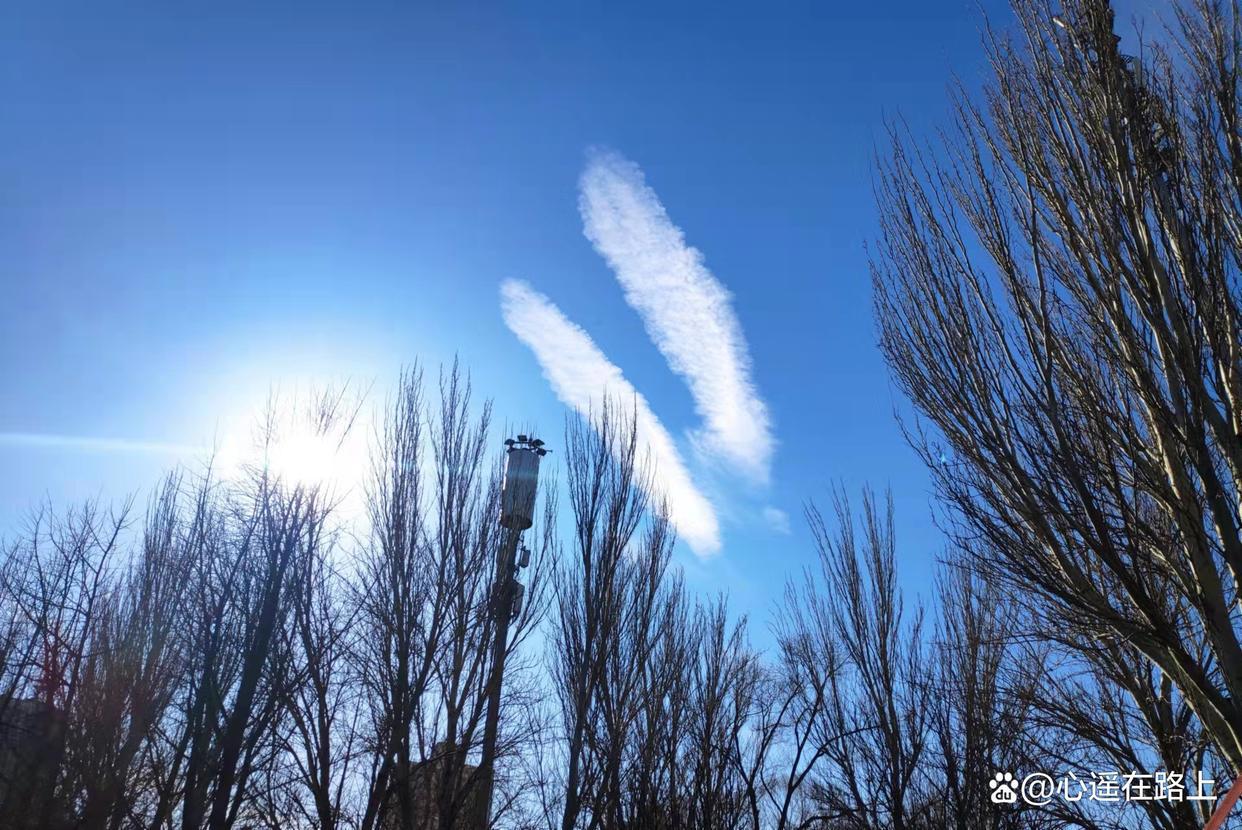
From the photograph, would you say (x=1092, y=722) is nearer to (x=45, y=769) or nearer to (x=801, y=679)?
(x=801, y=679)

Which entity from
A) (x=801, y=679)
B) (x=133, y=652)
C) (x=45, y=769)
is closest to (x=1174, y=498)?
(x=801, y=679)

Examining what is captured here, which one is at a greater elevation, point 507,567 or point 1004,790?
point 507,567

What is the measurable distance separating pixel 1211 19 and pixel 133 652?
14698mm

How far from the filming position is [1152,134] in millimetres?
5406

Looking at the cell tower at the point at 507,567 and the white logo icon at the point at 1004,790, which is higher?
the cell tower at the point at 507,567

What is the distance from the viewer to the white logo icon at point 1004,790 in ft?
30.9

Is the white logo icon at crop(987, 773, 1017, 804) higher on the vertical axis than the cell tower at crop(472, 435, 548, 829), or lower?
lower

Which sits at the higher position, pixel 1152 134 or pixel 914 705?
pixel 1152 134

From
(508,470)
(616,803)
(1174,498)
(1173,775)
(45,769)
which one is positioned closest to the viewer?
(1174,498)

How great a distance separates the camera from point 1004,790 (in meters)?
9.58

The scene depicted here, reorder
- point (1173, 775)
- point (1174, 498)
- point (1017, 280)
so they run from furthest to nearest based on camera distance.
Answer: point (1173, 775) → point (1017, 280) → point (1174, 498)

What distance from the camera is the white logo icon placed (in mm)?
9406

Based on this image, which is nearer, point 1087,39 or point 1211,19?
point 1087,39

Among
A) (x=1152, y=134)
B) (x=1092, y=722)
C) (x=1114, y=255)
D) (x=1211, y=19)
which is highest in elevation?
(x=1211, y=19)
